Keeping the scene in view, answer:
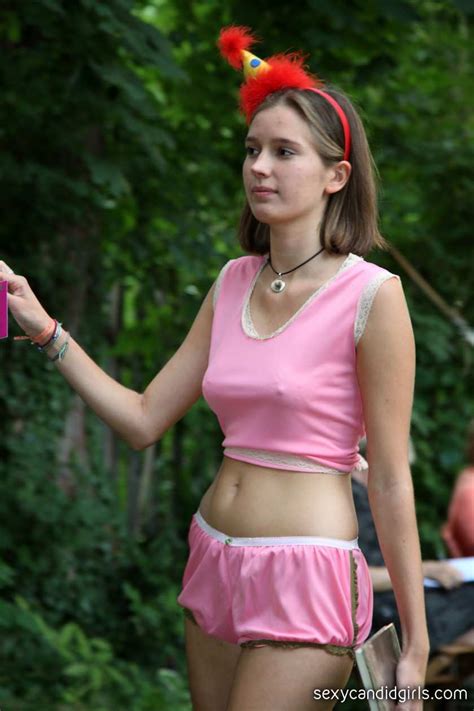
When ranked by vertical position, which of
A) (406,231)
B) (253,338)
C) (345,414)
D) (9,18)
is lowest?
(345,414)

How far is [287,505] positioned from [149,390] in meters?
0.46

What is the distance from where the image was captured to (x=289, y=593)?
2121 mm

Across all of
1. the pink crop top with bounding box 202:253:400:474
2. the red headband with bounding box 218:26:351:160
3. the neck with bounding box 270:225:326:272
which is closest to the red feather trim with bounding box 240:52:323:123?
the red headband with bounding box 218:26:351:160

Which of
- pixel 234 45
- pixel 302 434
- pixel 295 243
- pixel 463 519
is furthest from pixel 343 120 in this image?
pixel 463 519

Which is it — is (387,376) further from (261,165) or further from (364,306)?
(261,165)

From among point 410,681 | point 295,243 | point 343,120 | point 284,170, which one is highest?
point 343,120

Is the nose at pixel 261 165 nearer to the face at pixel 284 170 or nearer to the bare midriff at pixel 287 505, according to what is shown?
the face at pixel 284 170

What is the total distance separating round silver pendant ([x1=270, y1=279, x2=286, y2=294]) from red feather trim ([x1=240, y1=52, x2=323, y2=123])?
1.14 ft

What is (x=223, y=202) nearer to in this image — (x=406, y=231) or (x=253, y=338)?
(x=406, y=231)

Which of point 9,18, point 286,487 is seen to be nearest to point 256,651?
point 286,487

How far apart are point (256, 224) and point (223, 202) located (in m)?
3.37

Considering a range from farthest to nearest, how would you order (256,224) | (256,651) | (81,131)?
(81,131), (256,224), (256,651)

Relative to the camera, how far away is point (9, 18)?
14.1ft

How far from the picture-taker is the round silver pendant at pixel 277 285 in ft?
7.53
